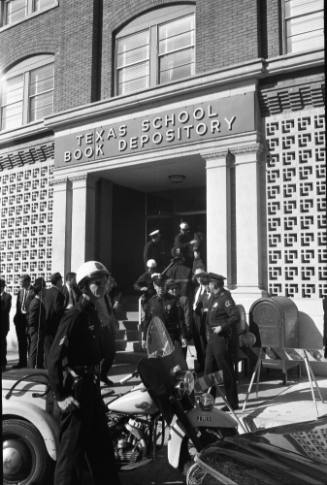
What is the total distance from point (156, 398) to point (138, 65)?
33.4 feet

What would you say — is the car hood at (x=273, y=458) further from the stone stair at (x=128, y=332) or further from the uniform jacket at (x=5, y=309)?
the stone stair at (x=128, y=332)

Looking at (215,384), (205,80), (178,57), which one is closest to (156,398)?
(215,384)

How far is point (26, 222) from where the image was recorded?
43.3ft

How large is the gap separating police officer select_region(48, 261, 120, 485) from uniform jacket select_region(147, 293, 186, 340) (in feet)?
12.7

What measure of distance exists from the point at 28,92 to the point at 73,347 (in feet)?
40.0

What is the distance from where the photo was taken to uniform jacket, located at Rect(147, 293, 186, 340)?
7285 millimetres

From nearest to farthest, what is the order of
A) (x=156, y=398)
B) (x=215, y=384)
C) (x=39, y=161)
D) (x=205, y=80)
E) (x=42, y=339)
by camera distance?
1. (x=156, y=398)
2. (x=215, y=384)
3. (x=42, y=339)
4. (x=205, y=80)
5. (x=39, y=161)

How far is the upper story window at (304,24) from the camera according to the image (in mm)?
9680

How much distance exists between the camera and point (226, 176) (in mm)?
9914

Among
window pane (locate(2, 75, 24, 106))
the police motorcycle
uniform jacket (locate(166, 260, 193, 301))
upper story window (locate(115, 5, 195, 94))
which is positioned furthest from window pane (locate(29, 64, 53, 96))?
the police motorcycle

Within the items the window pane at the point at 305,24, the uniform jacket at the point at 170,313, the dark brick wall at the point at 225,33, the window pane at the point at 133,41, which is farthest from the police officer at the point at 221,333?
the window pane at the point at 133,41

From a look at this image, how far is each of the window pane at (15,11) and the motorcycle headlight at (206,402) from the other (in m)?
13.9

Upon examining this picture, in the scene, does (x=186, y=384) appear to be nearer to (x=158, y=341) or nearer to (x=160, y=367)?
(x=160, y=367)

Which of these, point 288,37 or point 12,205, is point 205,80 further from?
point 12,205
